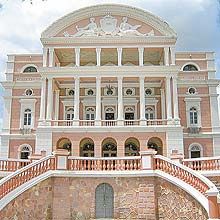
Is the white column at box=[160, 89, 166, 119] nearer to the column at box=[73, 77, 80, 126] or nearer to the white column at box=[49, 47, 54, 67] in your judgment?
the column at box=[73, 77, 80, 126]

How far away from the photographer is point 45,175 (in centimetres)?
1541

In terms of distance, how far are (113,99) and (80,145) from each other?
586 centimetres

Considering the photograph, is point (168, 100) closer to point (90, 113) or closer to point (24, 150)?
point (90, 113)

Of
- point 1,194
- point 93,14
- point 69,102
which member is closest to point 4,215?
point 1,194

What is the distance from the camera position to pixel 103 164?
16.2 meters

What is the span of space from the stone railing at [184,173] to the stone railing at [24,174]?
4481mm

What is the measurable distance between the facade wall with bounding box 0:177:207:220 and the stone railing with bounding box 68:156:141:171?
511mm

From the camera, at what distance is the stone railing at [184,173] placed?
45.5ft

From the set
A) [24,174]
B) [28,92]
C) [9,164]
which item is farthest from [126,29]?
[24,174]

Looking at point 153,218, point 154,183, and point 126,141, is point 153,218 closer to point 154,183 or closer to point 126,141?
point 154,183

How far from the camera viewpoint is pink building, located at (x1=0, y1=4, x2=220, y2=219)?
29234 millimetres

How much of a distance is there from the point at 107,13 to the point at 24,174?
68.5ft

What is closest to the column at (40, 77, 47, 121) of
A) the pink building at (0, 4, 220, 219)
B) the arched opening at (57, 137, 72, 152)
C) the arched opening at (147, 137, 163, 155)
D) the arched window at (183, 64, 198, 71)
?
the pink building at (0, 4, 220, 219)

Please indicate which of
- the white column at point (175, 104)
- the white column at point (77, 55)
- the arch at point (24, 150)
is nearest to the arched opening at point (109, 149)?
the white column at point (175, 104)
